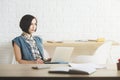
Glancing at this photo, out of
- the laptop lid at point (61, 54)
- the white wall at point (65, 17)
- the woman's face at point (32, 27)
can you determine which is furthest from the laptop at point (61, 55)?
the white wall at point (65, 17)

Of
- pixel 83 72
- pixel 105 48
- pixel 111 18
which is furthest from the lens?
pixel 111 18

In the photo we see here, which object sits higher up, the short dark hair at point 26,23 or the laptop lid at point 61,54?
the short dark hair at point 26,23

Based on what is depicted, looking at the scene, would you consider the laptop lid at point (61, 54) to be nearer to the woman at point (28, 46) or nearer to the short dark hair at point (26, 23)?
the woman at point (28, 46)

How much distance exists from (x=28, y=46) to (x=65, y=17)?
53.2 inches

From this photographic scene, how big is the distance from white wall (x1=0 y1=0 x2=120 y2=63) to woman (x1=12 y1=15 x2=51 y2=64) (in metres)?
0.98

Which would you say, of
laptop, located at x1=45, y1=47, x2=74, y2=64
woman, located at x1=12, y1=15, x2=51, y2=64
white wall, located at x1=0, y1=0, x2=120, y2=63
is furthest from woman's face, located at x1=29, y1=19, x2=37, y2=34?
white wall, located at x1=0, y1=0, x2=120, y2=63

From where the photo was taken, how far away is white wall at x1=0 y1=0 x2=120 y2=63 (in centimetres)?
521

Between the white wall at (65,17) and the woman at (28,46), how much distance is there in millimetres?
979

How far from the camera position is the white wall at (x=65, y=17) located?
17.1 ft

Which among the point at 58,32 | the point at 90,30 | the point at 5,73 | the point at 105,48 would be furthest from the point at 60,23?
the point at 5,73

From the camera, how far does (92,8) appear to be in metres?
5.21

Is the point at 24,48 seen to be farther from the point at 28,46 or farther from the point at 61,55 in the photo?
the point at 61,55

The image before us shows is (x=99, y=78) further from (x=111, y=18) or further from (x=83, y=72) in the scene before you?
(x=111, y=18)

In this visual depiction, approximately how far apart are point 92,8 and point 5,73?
3.16m
